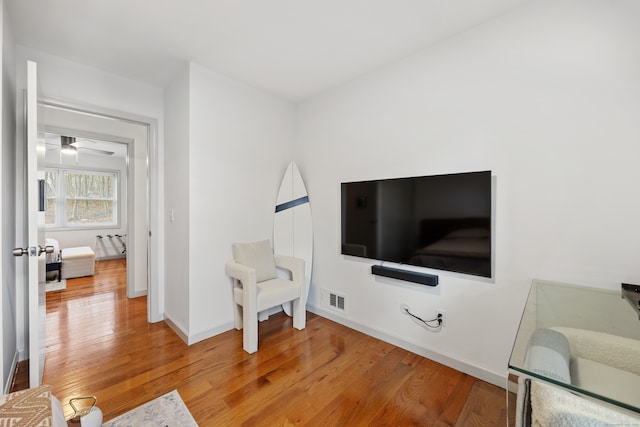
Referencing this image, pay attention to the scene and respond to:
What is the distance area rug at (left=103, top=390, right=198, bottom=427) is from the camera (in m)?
1.47

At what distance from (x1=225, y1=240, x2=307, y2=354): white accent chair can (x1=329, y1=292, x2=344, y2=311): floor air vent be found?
0.33 metres

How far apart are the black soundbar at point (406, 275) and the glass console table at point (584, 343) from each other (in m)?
0.65

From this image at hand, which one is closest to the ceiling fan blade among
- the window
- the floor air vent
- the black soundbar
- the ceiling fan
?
the ceiling fan

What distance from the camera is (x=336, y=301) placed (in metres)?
2.81

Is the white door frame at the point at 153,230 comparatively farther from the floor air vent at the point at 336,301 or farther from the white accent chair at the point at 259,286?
the floor air vent at the point at 336,301

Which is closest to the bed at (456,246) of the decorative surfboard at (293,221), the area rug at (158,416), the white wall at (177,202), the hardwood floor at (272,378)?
the hardwood floor at (272,378)

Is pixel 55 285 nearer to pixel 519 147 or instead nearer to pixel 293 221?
pixel 293 221

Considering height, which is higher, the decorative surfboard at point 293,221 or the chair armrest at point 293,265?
the decorative surfboard at point 293,221

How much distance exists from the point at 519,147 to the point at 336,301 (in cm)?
205

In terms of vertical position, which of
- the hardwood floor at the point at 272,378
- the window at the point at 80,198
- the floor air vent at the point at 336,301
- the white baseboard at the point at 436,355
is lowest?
the hardwood floor at the point at 272,378

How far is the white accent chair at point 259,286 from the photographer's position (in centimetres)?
222

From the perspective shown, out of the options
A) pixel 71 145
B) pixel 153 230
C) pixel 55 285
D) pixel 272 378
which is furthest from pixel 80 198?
pixel 272 378

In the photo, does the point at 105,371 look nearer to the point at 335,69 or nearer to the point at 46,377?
the point at 46,377

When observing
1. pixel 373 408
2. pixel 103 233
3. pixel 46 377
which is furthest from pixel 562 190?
pixel 103 233
